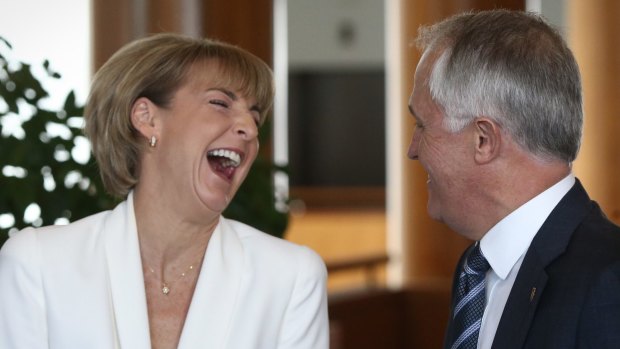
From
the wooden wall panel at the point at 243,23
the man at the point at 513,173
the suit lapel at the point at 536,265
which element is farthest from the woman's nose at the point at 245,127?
the wooden wall panel at the point at 243,23

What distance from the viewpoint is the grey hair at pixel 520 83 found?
2195mm

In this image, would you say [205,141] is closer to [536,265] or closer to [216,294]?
[216,294]

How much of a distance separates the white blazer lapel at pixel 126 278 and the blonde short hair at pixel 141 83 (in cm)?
12

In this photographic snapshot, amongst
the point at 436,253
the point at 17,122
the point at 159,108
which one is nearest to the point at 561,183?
the point at 159,108

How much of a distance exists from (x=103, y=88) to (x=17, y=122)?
2.12 ft

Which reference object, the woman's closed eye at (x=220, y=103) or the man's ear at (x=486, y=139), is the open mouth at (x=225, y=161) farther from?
the man's ear at (x=486, y=139)

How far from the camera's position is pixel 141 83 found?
2.65m

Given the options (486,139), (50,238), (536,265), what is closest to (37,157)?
(50,238)

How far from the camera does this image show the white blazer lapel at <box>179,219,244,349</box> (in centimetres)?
257

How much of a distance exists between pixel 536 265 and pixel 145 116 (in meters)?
1.05

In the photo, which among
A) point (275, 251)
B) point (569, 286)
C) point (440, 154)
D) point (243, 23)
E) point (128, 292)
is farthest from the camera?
point (243, 23)

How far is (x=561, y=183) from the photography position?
7.40 ft

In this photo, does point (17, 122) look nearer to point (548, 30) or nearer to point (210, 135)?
point (210, 135)

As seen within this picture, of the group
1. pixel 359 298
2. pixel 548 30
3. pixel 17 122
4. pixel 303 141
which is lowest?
pixel 303 141
